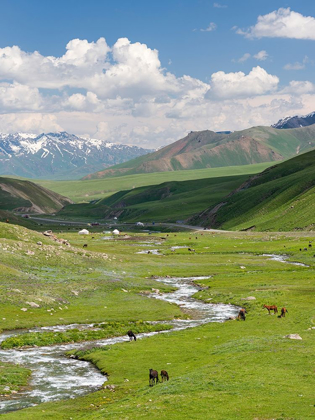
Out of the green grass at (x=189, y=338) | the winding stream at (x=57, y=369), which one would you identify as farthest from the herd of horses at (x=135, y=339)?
the winding stream at (x=57, y=369)

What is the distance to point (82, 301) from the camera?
7912 centimetres

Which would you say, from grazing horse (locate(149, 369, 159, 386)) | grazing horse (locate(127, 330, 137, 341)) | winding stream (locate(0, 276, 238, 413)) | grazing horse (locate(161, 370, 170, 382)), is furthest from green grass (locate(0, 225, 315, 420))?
winding stream (locate(0, 276, 238, 413))

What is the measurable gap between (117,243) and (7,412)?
495 feet

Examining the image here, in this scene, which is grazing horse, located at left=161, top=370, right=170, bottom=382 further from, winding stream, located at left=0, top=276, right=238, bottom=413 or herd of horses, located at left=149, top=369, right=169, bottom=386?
winding stream, located at left=0, top=276, right=238, bottom=413

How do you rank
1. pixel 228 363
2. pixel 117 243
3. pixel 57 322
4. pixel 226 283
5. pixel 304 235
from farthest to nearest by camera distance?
pixel 117 243 → pixel 304 235 → pixel 226 283 → pixel 57 322 → pixel 228 363

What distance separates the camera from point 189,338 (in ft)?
183

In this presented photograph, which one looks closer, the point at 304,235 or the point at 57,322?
the point at 57,322

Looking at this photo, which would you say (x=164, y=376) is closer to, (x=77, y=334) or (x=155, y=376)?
(x=155, y=376)

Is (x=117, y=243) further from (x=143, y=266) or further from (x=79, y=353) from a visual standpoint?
(x=79, y=353)

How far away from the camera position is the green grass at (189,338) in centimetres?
3219

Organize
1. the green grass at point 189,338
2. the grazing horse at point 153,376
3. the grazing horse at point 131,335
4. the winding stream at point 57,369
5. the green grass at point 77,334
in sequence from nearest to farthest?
the green grass at point 189,338 → the grazing horse at point 153,376 → the winding stream at point 57,369 → the green grass at point 77,334 → the grazing horse at point 131,335

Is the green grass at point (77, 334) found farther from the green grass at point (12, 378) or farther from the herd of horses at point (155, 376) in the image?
the herd of horses at point (155, 376)

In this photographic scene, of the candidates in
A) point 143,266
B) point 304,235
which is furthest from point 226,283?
point 304,235

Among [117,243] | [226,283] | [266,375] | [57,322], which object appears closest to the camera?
[266,375]
